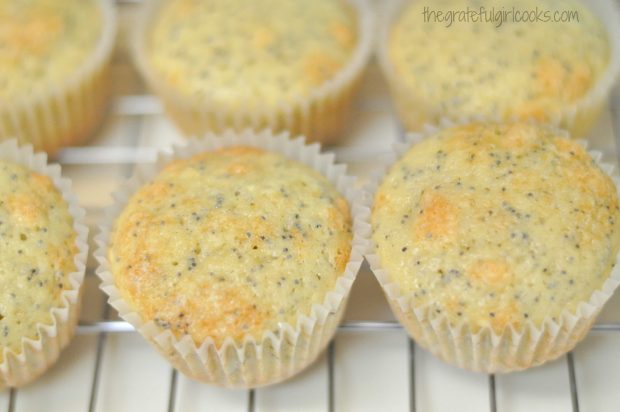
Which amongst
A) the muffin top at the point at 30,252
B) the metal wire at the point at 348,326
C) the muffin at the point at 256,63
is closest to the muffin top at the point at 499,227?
the metal wire at the point at 348,326

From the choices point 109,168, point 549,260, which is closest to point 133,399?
point 109,168

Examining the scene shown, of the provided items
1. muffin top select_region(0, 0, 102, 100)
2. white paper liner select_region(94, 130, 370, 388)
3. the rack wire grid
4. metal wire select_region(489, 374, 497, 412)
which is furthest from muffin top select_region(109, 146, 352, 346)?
muffin top select_region(0, 0, 102, 100)

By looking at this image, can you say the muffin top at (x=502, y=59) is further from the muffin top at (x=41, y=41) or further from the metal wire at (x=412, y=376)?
the muffin top at (x=41, y=41)

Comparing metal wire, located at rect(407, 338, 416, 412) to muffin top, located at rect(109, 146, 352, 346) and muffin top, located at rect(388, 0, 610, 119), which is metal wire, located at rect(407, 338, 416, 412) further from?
muffin top, located at rect(388, 0, 610, 119)

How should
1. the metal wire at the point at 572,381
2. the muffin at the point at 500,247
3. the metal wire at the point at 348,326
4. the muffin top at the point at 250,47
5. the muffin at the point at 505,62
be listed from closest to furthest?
the muffin at the point at 500,247 < the metal wire at the point at 572,381 < the metal wire at the point at 348,326 < the muffin at the point at 505,62 < the muffin top at the point at 250,47

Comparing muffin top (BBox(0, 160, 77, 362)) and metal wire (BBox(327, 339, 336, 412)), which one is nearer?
muffin top (BBox(0, 160, 77, 362))

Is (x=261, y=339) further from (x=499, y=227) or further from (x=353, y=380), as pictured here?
(x=499, y=227)
